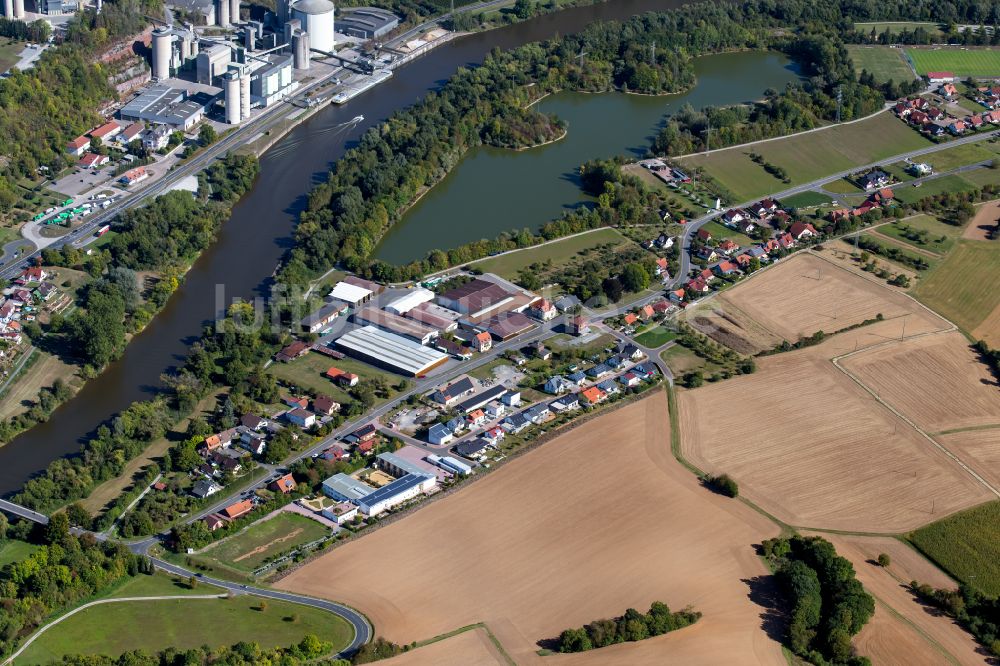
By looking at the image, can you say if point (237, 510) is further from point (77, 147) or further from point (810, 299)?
point (77, 147)

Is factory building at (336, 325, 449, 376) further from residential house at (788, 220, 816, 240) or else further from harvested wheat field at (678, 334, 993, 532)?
residential house at (788, 220, 816, 240)

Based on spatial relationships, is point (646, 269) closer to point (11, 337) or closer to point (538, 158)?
point (538, 158)

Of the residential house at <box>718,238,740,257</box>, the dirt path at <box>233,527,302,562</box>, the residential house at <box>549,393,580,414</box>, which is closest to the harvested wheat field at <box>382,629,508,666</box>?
the dirt path at <box>233,527,302,562</box>

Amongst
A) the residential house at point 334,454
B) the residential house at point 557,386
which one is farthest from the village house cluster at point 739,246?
the residential house at point 334,454

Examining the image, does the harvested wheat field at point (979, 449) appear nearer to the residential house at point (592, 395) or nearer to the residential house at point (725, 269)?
the residential house at point (592, 395)

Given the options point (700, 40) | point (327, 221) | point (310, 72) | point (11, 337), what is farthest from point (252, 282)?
point (700, 40)

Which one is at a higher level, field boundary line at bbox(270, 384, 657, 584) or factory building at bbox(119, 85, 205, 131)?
factory building at bbox(119, 85, 205, 131)

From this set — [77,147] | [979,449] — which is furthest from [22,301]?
[979,449]
